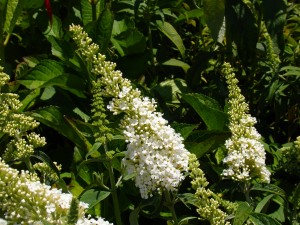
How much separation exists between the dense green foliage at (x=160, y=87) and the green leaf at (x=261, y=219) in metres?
0.07

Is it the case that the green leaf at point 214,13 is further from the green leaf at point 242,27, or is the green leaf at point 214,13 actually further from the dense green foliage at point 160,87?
the green leaf at point 242,27

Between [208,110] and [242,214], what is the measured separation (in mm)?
759

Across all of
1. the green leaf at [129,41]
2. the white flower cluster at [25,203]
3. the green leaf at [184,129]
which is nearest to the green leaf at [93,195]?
the green leaf at [184,129]

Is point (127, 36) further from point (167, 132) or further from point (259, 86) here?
point (167, 132)

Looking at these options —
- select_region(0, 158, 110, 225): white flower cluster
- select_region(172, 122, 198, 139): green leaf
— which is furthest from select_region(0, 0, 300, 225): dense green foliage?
select_region(0, 158, 110, 225): white flower cluster

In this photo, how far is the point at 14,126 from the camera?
2105 millimetres

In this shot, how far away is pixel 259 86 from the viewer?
324cm

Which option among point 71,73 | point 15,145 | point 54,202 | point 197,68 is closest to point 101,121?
point 15,145

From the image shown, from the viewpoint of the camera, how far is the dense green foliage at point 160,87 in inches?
95.0

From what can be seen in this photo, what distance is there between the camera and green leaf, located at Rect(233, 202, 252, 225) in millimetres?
1890

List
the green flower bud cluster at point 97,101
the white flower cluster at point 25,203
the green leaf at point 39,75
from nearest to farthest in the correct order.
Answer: the white flower cluster at point 25,203 → the green flower bud cluster at point 97,101 → the green leaf at point 39,75

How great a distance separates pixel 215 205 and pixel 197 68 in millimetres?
1367

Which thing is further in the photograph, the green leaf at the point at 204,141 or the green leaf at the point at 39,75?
the green leaf at the point at 39,75

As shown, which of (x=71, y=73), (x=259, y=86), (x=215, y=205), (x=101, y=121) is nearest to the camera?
(x=215, y=205)
